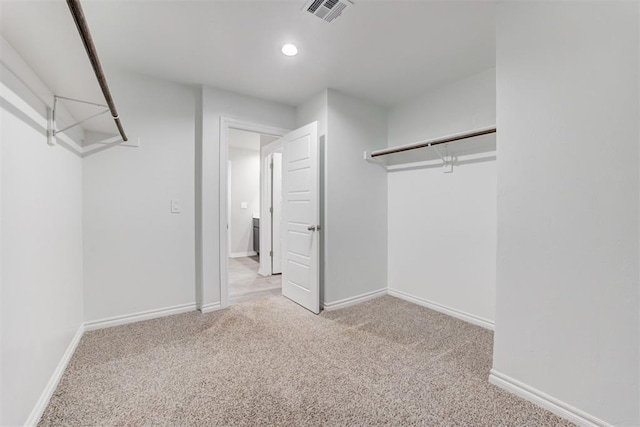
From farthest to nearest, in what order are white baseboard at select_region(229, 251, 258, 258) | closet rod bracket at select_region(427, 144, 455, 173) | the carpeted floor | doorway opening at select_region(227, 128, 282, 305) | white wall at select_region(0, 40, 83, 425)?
white baseboard at select_region(229, 251, 258, 258) < doorway opening at select_region(227, 128, 282, 305) < closet rod bracket at select_region(427, 144, 455, 173) < the carpeted floor < white wall at select_region(0, 40, 83, 425)

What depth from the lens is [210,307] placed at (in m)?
2.85

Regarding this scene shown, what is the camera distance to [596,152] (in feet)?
4.34

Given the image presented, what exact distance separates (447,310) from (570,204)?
1.77m

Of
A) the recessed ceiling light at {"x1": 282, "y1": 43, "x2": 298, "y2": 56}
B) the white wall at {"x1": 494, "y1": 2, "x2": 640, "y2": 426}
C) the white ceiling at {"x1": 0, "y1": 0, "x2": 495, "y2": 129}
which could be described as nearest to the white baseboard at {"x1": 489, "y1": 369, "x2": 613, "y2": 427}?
the white wall at {"x1": 494, "y1": 2, "x2": 640, "y2": 426}

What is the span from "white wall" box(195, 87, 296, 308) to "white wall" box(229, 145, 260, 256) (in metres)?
3.23

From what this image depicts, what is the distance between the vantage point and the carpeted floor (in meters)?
1.44

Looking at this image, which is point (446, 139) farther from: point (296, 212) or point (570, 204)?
point (296, 212)

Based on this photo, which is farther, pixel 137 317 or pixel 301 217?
pixel 301 217

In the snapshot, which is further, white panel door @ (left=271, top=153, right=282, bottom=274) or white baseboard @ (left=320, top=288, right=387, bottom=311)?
white panel door @ (left=271, top=153, right=282, bottom=274)

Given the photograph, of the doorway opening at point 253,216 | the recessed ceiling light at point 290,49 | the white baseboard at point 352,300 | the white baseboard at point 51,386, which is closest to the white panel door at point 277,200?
the doorway opening at point 253,216

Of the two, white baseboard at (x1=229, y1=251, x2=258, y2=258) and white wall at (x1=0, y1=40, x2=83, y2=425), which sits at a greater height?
white wall at (x1=0, y1=40, x2=83, y2=425)

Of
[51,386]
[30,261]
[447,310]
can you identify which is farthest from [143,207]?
[447,310]

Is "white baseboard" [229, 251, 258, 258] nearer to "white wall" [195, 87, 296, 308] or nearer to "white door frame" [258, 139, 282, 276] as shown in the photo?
"white door frame" [258, 139, 282, 276]

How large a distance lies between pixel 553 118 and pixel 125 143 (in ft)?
10.3
